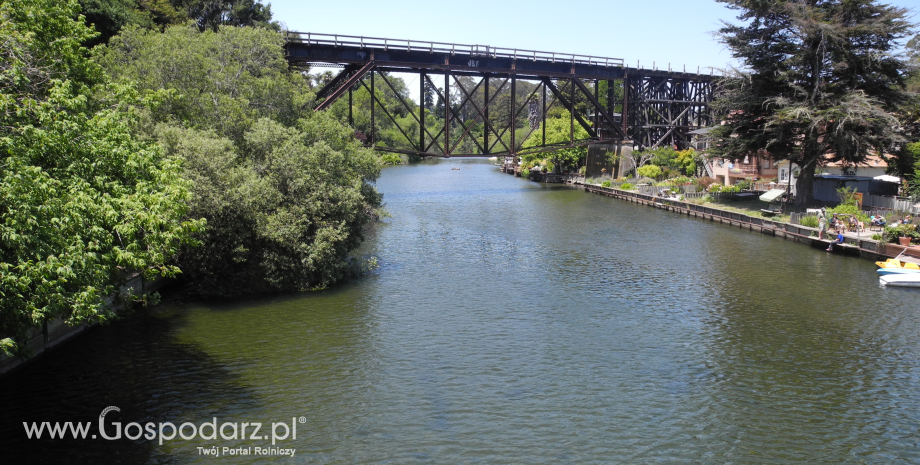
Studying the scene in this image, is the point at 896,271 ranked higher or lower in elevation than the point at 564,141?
lower

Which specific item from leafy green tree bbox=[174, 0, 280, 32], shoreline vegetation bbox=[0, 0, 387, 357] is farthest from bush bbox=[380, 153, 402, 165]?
shoreline vegetation bbox=[0, 0, 387, 357]

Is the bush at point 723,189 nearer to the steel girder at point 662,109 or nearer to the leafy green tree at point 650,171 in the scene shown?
the leafy green tree at point 650,171

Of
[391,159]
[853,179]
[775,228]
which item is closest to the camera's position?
[775,228]

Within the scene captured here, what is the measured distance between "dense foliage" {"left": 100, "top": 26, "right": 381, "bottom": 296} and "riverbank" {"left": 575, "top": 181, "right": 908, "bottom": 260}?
90.1 feet

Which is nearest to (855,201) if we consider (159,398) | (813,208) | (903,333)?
(813,208)

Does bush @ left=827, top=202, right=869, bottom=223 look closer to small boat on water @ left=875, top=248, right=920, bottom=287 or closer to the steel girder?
small boat on water @ left=875, top=248, right=920, bottom=287

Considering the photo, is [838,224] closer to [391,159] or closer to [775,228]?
[775,228]

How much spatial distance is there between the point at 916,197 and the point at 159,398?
42.9 meters

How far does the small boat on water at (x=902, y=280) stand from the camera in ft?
99.2

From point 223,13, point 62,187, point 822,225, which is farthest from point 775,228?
point 223,13

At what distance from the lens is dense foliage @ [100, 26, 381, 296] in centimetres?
2733

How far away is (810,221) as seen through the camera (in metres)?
42.2

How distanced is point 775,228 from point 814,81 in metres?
11.9

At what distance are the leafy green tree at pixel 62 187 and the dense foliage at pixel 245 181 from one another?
Result: 5213 millimetres
